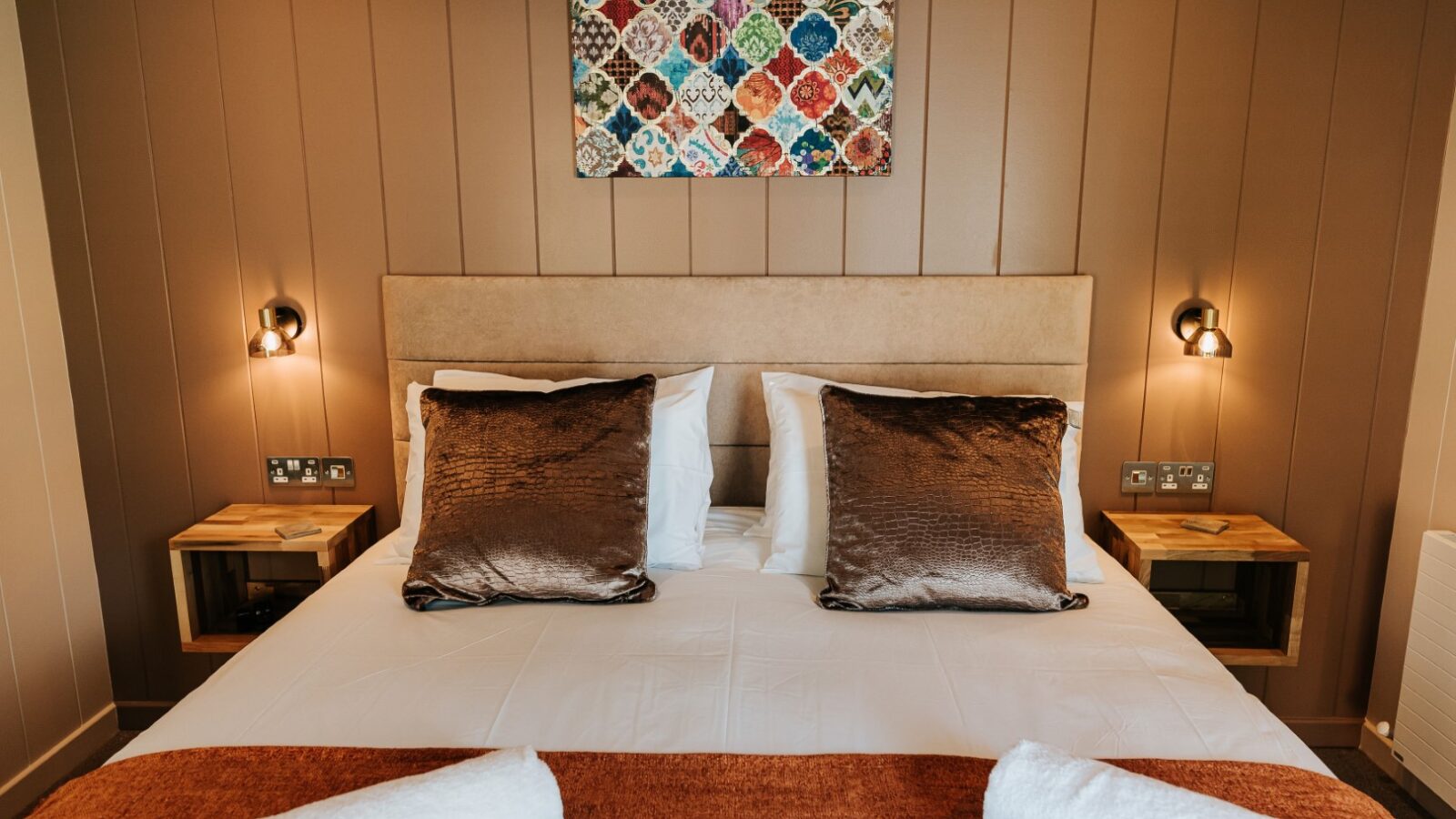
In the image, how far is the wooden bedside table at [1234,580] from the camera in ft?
7.15

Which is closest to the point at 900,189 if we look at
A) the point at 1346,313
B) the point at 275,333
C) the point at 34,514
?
the point at 1346,313

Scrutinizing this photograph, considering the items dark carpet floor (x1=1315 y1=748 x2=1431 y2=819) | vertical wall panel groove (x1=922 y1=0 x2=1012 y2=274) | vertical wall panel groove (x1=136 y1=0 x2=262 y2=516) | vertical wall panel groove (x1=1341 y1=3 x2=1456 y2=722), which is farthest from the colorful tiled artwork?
dark carpet floor (x1=1315 y1=748 x2=1431 y2=819)

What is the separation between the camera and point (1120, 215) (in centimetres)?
232

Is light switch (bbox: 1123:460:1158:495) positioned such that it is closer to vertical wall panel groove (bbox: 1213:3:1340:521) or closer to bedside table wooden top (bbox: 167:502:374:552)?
vertical wall panel groove (bbox: 1213:3:1340:521)

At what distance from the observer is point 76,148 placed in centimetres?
235

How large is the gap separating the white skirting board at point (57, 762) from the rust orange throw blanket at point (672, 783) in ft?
4.54

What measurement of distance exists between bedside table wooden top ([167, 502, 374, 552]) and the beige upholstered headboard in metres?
0.38

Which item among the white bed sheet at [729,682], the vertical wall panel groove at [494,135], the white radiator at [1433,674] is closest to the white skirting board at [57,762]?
the white bed sheet at [729,682]

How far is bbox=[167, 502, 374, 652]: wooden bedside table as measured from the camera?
228 cm

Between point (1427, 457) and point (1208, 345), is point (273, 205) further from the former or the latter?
point (1427, 457)

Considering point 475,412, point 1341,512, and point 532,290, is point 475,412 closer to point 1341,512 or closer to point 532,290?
point 532,290

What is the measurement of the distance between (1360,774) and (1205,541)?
886 mm

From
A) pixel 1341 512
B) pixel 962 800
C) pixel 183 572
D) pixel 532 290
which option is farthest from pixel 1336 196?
pixel 183 572

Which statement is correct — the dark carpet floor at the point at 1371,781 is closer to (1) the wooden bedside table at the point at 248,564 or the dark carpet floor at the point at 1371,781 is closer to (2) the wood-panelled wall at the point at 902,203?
(2) the wood-panelled wall at the point at 902,203
